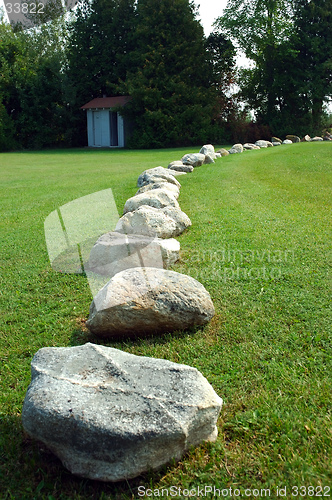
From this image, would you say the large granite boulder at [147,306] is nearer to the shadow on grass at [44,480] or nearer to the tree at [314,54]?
the shadow on grass at [44,480]

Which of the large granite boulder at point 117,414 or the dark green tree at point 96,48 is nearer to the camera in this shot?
the large granite boulder at point 117,414

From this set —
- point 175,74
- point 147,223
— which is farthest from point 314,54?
point 147,223

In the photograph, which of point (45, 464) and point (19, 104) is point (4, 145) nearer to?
point (19, 104)

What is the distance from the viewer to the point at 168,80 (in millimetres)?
25984

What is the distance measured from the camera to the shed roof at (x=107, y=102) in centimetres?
2749

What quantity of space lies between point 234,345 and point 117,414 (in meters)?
1.22

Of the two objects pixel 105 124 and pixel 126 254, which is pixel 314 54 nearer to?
pixel 105 124

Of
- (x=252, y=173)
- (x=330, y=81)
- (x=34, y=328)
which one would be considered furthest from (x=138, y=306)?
(x=330, y=81)

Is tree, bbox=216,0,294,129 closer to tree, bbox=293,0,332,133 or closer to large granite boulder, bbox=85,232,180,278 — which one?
tree, bbox=293,0,332,133

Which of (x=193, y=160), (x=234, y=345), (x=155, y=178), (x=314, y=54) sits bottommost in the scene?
(x=234, y=345)

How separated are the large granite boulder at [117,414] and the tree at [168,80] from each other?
985 inches

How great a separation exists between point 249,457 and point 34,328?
1927 millimetres

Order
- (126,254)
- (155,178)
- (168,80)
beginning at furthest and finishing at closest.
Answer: (168,80), (155,178), (126,254)

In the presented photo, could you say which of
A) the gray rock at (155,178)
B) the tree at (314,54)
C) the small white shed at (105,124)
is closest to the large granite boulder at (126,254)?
the gray rock at (155,178)
